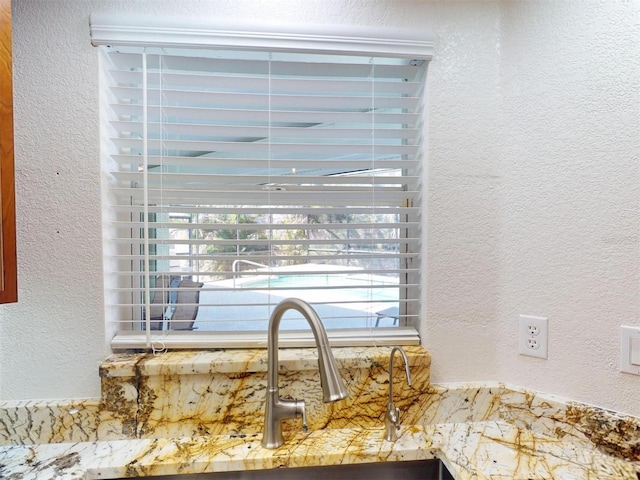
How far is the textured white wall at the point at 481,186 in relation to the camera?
0.89 metres

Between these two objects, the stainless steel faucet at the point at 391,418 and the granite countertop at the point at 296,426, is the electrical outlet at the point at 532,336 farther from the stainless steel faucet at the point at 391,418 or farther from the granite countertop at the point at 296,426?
the stainless steel faucet at the point at 391,418

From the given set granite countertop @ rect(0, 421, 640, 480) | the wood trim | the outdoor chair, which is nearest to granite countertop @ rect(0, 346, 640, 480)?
granite countertop @ rect(0, 421, 640, 480)

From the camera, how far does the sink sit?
0.89 m

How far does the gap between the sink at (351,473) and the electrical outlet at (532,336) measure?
443 mm

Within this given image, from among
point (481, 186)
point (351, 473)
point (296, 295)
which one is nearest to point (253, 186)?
point (296, 295)

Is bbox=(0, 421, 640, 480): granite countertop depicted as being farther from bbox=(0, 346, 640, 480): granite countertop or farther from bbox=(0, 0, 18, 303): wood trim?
bbox=(0, 0, 18, 303): wood trim

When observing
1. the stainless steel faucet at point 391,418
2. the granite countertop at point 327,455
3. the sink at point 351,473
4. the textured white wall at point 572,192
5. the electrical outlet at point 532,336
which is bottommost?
the sink at point 351,473

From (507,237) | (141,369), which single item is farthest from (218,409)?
(507,237)

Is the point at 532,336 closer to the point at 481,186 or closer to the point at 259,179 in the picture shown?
the point at 481,186

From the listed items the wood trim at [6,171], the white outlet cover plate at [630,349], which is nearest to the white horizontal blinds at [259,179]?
the wood trim at [6,171]

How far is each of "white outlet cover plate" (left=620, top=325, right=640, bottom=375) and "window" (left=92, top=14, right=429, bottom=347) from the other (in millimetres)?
545

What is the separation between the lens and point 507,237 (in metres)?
1.03

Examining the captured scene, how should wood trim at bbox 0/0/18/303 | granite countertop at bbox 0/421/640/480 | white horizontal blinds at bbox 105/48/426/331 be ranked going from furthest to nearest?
white horizontal blinds at bbox 105/48/426/331 < granite countertop at bbox 0/421/640/480 < wood trim at bbox 0/0/18/303

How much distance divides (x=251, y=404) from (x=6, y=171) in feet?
2.85
